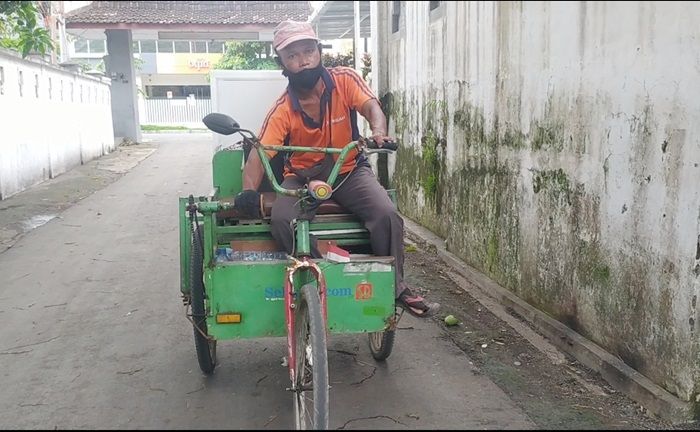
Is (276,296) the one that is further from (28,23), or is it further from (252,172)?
(28,23)

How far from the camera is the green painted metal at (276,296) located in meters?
3.38

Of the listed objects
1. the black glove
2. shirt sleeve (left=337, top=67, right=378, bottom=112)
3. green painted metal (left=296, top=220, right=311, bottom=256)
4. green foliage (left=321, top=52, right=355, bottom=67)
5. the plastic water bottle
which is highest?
green foliage (left=321, top=52, right=355, bottom=67)

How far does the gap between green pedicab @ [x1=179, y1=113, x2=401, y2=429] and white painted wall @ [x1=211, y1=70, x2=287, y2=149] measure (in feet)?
13.0

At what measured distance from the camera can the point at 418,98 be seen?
25.1ft

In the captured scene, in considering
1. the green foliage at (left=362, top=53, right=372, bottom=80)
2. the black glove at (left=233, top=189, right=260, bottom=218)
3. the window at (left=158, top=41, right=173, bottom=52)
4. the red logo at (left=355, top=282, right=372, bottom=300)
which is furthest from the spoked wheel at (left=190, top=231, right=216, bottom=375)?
the green foliage at (left=362, top=53, right=372, bottom=80)

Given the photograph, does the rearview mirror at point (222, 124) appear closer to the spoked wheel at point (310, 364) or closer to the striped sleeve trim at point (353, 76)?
the spoked wheel at point (310, 364)

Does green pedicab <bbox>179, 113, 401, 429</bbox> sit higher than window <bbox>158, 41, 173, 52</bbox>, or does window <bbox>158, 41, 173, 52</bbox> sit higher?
window <bbox>158, 41, 173, 52</bbox>

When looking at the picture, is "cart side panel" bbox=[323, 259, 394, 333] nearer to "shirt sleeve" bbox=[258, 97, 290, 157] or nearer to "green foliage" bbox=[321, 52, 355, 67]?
"shirt sleeve" bbox=[258, 97, 290, 157]

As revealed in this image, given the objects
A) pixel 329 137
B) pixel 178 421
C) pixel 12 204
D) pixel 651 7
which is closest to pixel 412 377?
pixel 329 137

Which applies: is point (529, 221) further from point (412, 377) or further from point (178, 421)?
point (178, 421)

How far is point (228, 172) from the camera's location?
4.62 meters

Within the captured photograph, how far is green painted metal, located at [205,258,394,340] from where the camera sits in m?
3.38

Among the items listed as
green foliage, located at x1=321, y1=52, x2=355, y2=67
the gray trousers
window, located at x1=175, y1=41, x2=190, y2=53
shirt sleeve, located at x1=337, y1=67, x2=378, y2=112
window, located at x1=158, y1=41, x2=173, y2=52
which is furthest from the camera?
green foliage, located at x1=321, y1=52, x2=355, y2=67

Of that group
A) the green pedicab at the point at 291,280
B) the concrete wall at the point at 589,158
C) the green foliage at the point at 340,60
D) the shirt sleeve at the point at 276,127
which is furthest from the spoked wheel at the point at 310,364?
the green foliage at the point at 340,60
